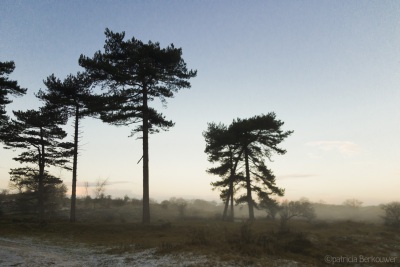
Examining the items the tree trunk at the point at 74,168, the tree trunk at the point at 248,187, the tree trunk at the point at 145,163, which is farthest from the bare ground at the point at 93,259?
the tree trunk at the point at 248,187

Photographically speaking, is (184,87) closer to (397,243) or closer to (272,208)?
(397,243)

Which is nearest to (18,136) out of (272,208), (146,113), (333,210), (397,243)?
(146,113)

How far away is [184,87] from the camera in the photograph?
2097cm

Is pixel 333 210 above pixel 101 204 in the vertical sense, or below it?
below

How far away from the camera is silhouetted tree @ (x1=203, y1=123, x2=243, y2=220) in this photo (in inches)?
1161

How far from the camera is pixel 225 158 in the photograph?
32.2 metres

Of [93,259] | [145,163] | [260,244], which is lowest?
[93,259]

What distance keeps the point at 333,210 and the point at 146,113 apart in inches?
3666

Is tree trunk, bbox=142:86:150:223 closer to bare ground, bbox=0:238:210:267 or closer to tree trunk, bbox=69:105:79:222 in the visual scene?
tree trunk, bbox=69:105:79:222

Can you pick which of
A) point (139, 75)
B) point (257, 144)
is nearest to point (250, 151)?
point (257, 144)

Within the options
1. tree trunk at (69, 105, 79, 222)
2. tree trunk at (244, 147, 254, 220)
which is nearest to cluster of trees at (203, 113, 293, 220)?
tree trunk at (244, 147, 254, 220)

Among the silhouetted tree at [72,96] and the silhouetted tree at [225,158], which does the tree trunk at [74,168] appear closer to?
Answer: the silhouetted tree at [72,96]

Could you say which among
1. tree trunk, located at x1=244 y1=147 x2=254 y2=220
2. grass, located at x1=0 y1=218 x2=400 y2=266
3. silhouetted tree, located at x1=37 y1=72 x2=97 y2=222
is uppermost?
silhouetted tree, located at x1=37 y1=72 x2=97 y2=222

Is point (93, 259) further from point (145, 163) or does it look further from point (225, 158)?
point (225, 158)
